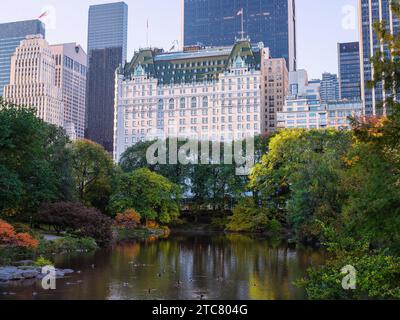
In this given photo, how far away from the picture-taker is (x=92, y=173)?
51.5 metres

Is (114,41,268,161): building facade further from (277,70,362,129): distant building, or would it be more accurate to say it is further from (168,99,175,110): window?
(277,70,362,129): distant building

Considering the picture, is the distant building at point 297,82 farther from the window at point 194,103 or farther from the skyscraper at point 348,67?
the skyscraper at point 348,67

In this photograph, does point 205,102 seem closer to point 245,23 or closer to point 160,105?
point 160,105

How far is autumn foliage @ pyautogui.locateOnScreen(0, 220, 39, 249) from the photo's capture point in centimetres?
2488

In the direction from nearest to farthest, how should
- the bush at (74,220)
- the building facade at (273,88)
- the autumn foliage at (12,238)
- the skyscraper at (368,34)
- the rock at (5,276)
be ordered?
the rock at (5,276), the autumn foliage at (12,238), the bush at (74,220), the skyscraper at (368,34), the building facade at (273,88)

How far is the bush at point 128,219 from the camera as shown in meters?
45.3

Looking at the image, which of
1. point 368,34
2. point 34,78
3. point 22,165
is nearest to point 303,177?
point 22,165

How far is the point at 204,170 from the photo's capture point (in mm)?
61719

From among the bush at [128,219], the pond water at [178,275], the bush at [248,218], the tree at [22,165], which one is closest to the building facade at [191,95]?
the bush at [248,218]

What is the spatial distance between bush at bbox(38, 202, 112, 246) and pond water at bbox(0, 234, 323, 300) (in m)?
2.04

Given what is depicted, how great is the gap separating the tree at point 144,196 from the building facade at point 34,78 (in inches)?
4542
